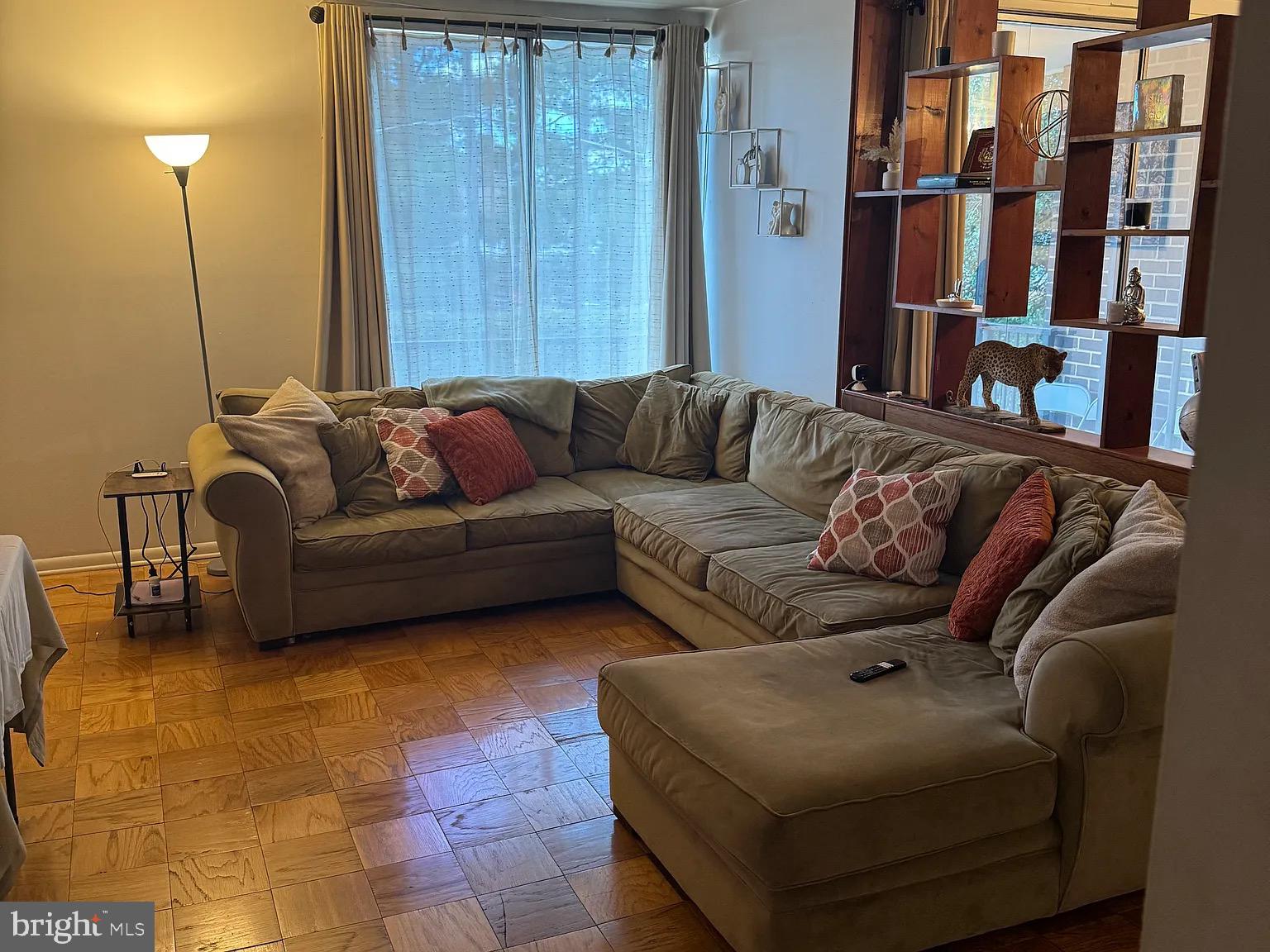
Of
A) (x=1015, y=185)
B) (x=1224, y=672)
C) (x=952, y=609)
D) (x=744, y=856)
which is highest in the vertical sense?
(x=1015, y=185)

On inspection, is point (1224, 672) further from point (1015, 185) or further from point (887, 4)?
point (887, 4)

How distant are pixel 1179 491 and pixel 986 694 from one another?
118 centimetres

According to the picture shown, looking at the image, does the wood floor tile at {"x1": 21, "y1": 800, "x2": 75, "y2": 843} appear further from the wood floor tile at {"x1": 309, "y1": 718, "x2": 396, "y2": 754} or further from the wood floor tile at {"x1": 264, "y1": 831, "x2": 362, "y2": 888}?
the wood floor tile at {"x1": 309, "y1": 718, "x2": 396, "y2": 754}

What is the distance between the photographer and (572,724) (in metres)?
3.32

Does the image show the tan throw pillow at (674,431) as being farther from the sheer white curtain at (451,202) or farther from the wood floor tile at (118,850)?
the wood floor tile at (118,850)

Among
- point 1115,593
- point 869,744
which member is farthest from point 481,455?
point 1115,593

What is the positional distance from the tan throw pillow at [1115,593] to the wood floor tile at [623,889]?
909mm

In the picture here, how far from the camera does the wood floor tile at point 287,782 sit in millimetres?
2881

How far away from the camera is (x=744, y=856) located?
2.02 meters

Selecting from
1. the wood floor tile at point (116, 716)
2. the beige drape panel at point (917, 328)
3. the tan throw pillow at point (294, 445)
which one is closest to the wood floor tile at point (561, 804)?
the wood floor tile at point (116, 716)

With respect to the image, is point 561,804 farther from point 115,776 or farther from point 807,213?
point 807,213

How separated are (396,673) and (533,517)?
0.82m

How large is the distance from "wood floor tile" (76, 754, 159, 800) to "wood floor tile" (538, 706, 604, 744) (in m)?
1.09

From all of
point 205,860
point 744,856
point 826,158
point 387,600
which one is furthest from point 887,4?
point 205,860
